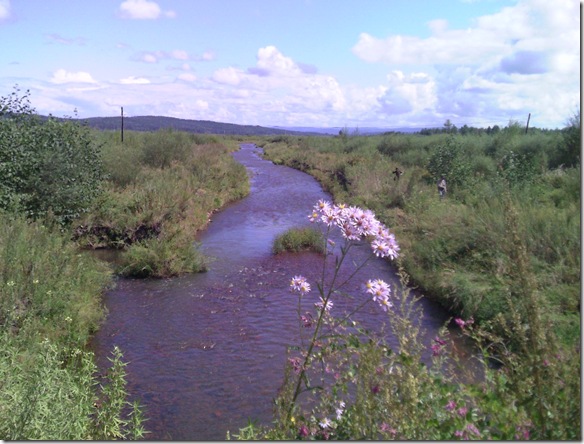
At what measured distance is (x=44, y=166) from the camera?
11.9 meters

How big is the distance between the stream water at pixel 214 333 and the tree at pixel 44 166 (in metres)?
2.83

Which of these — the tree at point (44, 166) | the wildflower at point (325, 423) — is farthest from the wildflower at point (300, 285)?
the tree at point (44, 166)

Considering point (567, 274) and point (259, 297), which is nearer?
point (567, 274)

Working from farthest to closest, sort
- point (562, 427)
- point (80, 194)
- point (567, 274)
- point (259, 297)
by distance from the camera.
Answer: point (80, 194), point (259, 297), point (567, 274), point (562, 427)

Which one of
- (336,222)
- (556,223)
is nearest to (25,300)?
(336,222)

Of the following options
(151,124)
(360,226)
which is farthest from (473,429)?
(151,124)

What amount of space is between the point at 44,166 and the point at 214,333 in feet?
20.9

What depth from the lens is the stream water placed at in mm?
6258

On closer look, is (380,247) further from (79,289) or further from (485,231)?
(485,231)

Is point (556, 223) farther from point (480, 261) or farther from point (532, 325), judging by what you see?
point (532, 325)

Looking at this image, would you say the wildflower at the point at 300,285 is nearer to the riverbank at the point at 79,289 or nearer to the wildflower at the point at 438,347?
the wildflower at the point at 438,347

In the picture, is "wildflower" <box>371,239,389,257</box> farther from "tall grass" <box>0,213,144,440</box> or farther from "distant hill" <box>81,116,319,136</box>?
"distant hill" <box>81,116,319,136</box>

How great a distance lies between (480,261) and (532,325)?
8185 millimetres

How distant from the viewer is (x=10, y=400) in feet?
13.2
